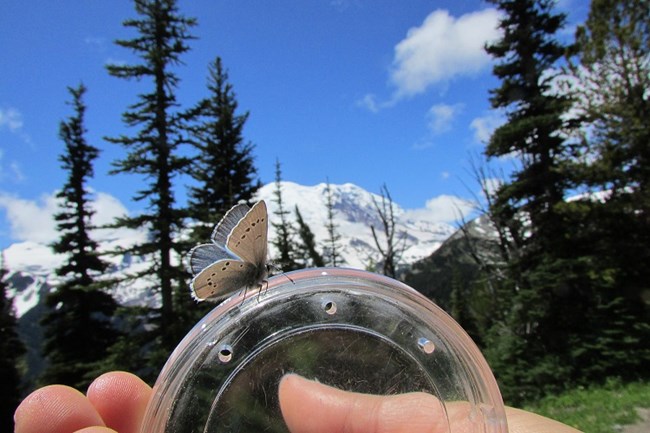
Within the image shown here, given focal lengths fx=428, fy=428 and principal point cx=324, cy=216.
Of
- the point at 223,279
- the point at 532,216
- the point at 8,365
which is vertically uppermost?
the point at 532,216

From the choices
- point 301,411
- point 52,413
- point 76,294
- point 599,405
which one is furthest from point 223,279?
point 76,294

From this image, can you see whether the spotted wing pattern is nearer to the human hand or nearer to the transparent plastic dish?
the transparent plastic dish

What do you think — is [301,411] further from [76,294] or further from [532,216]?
[76,294]

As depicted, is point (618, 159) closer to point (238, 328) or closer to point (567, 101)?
point (567, 101)

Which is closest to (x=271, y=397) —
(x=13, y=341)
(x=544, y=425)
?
(x=544, y=425)

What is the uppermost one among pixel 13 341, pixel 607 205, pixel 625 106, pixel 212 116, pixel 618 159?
pixel 212 116

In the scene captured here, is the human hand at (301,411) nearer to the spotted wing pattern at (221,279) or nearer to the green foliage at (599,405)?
the spotted wing pattern at (221,279)

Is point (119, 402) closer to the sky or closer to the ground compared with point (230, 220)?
closer to the ground

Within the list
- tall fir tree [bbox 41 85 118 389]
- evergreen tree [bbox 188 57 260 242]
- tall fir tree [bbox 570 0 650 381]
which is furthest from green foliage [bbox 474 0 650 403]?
tall fir tree [bbox 41 85 118 389]
